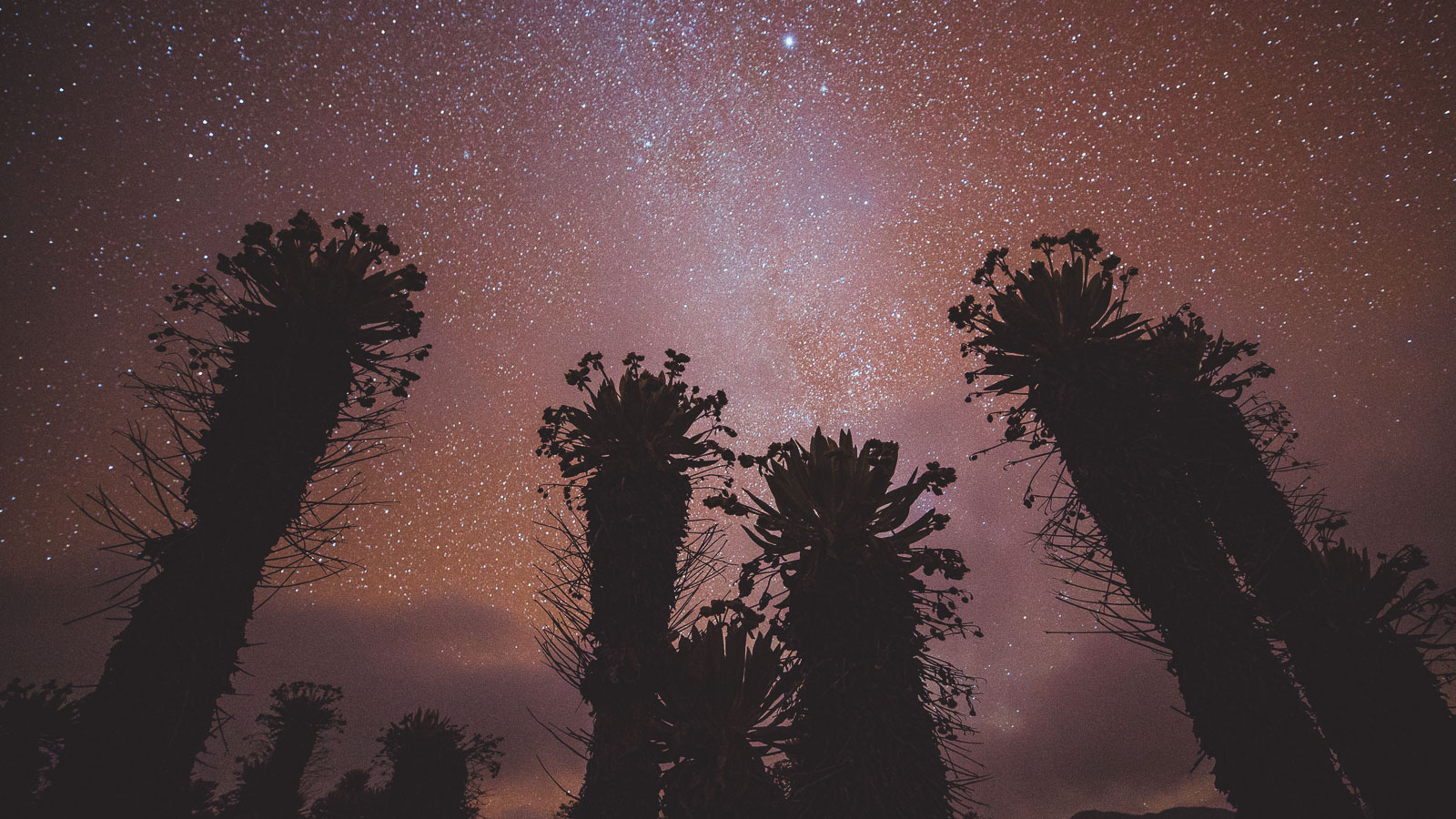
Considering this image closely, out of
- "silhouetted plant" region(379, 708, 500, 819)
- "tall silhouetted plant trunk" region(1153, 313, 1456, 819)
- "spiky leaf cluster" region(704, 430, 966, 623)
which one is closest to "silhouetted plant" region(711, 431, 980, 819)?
"spiky leaf cluster" region(704, 430, 966, 623)

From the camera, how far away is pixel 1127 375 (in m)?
5.11

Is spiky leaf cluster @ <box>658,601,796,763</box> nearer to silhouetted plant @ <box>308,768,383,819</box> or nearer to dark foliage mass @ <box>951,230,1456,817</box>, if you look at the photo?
dark foliage mass @ <box>951,230,1456,817</box>

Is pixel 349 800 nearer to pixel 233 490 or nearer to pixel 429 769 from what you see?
pixel 429 769

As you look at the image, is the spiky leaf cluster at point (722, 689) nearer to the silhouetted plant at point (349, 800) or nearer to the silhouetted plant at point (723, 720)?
the silhouetted plant at point (723, 720)

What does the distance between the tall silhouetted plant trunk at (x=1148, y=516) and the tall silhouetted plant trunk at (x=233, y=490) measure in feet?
17.9

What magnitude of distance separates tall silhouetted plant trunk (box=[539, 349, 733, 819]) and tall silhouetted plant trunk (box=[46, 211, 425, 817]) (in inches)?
92.2

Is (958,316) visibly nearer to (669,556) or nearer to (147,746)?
(669,556)

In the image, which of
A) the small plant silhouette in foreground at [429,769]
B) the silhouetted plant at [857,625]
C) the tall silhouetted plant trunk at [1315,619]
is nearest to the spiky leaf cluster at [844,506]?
the silhouetted plant at [857,625]

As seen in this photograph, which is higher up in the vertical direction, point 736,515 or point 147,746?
point 736,515

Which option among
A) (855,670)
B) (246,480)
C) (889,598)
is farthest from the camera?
(889,598)

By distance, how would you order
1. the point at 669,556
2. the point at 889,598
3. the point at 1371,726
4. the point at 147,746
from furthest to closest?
1. the point at 669,556
2. the point at 1371,726
3. the point at 889,598
4. the point at 147,746

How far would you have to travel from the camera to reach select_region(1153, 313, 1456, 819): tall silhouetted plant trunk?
17.2ft

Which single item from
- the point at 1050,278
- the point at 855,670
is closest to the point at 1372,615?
the point at 1050,278

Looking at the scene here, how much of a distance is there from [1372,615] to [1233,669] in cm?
405
